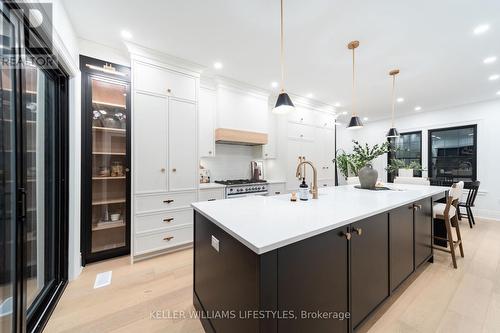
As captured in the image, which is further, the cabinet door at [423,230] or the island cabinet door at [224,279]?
the cabinet door at [423,230]

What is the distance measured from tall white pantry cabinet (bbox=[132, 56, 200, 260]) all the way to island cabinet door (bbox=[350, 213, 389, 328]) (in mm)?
2205

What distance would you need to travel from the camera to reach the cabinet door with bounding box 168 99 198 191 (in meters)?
2.71

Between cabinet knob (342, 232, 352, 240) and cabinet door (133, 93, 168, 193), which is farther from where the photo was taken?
cabinet door (133, 93, 168, 193)

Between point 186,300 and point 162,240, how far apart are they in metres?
1.04

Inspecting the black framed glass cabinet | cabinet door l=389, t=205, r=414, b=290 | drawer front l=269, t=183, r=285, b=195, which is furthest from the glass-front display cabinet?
cabinet door l=389, t=205, r=414, b=290

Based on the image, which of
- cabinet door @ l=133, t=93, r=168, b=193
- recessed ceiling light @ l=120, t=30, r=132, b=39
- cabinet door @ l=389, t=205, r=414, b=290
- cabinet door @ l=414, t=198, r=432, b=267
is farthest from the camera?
cabinet door @ l=133, t=93, r=168, b=193

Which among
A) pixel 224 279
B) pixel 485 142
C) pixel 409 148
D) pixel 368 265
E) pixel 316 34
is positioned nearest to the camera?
pixel 224 279

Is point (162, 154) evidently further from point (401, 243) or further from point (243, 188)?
point (401, 243)

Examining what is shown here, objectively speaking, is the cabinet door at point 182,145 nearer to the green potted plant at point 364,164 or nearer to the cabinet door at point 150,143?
the cabinet door at point 150,143

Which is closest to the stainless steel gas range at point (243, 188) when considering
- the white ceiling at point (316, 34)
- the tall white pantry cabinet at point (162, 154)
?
the tall white pantry cabinet at point (162, 154)

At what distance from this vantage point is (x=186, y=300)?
71.6 inches

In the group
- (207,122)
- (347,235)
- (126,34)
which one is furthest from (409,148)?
(126,34)

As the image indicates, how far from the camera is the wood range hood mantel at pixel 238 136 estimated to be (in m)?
3.34

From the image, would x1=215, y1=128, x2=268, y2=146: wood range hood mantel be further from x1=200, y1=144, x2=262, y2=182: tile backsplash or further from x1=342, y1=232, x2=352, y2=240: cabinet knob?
x1=342, y1=232, x2=352, y2=240: cabinet knob
